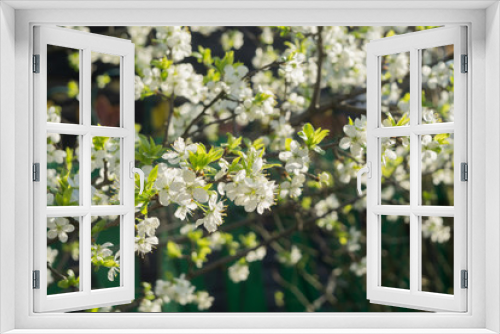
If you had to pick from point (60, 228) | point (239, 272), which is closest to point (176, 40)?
point (60, 228)

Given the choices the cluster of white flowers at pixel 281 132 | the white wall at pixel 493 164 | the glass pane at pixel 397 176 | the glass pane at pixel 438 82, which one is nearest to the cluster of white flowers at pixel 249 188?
the cluster of white flowers at pixel 281 132

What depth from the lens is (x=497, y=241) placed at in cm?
195

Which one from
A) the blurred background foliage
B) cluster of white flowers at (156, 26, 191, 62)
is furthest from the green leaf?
cluster of white flowers at (156, 26, 191, 62)

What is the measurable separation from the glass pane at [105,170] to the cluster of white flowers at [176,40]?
654mm

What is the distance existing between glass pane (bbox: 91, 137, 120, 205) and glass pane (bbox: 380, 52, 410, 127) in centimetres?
155

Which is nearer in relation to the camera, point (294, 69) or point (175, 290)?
point (294, 69)

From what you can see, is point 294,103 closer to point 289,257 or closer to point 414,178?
point 289,257

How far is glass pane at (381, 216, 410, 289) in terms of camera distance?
334cm

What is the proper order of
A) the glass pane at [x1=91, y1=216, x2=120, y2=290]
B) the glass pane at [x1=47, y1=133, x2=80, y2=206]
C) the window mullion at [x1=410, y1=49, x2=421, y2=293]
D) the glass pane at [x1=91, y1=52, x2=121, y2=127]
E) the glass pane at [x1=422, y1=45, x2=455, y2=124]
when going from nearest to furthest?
the window mullion at [x1=410, y1=49, x2=421, y2=293] → the glass pane at [x1=47, y1=133, x2=80, y2=206] → the glass pane at [x1=91, y1=216, x2=120, y2=290] → the glass pane at [x1=422, y1=45, x2=455, y2=124] → the glass pane at [x1=91, y1=52, x2=121, y2=127]

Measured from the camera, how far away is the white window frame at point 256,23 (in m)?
1.98

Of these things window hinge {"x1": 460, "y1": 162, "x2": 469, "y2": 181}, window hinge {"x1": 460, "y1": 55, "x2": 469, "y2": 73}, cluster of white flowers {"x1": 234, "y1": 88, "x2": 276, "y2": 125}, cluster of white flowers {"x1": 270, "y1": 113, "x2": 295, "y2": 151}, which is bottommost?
window hinge {"x1": 460, "y1": 162, "x2": 469, "y2": 181}

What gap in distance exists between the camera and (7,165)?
6.52ft

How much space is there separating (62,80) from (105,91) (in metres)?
0.27

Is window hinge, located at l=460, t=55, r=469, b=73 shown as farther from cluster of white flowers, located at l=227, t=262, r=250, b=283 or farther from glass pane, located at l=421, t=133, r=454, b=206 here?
cluster of white flowers, located at l=227, t=262, r=250, b=283
